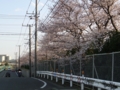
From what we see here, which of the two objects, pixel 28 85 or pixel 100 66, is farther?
pixel 28 85

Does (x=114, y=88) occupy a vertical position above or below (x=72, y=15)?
below

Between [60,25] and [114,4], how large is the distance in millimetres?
6015

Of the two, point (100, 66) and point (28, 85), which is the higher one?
point (100, 66)

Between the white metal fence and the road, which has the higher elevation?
the white metal fence

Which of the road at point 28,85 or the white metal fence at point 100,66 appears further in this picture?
the road at point 28,85

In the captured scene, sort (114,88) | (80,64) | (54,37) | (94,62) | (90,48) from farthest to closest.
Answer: (54,37)
(90,48)
(80,64)
(94,62)
(114,88)

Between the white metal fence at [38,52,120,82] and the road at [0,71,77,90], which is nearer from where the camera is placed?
the white metal fence at [38,52,120,82]

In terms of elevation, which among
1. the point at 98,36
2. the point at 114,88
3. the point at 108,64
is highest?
the point at 98,36

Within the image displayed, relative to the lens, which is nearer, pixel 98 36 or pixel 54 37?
pixel 98 36

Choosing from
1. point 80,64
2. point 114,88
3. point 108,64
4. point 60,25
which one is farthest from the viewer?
point 60,25

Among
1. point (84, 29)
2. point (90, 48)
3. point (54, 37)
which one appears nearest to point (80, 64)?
point (90, 48)

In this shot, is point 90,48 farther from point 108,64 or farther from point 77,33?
point 108,64

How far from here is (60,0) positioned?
22594 millimetres

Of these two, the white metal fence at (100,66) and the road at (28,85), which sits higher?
the white metal fence at (100,66)
